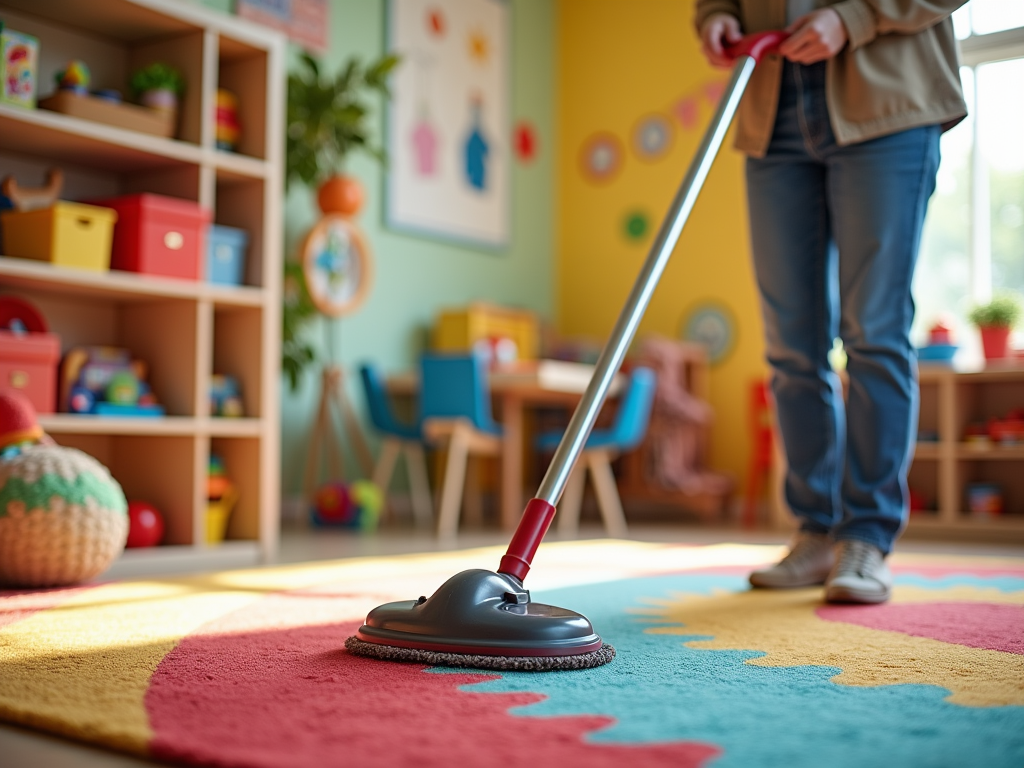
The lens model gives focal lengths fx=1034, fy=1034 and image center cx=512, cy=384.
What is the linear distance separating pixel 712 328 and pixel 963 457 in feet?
5.20

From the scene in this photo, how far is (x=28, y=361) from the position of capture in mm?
2273

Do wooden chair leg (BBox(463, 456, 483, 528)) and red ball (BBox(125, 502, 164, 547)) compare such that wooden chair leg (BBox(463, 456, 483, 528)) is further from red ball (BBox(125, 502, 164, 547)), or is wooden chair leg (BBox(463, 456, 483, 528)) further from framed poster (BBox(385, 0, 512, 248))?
red ball (BBox(125, 502, 164, 547))


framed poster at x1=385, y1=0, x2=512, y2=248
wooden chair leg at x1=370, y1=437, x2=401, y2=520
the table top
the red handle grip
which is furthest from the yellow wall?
the red handle grip

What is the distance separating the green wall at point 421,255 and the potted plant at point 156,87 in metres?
1.42

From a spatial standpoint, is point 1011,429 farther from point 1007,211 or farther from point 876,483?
point 876,483

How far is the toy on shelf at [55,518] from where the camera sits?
179 cm

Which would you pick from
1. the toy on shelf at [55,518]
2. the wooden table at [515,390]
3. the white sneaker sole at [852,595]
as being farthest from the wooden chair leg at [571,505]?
the white sneaker sole at [852,595]

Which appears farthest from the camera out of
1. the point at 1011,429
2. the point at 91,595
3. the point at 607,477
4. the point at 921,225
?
the point at 607,477

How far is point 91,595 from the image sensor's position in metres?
1.79

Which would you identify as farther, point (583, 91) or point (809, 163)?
point (583, 91)

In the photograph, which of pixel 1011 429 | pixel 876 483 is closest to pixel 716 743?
pixel 876 483

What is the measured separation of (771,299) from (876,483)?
0.37m

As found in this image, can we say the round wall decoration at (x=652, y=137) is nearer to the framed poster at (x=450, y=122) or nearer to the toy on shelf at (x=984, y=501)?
the framed poster at (x=450, y=122)

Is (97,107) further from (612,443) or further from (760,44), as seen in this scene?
(612,443)
